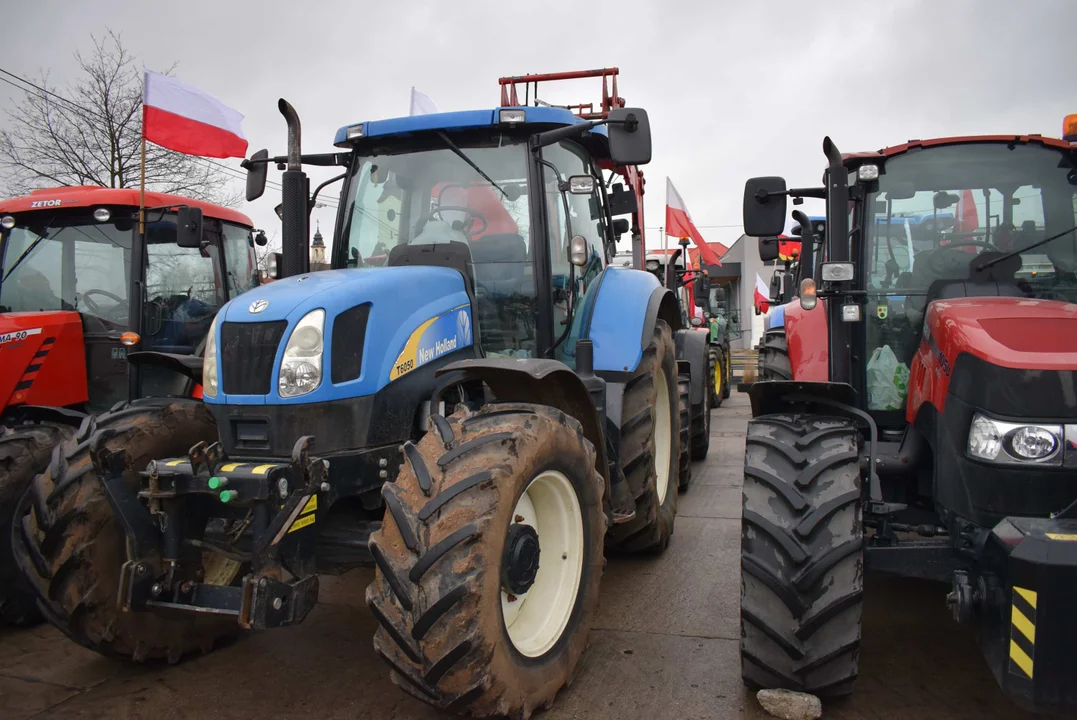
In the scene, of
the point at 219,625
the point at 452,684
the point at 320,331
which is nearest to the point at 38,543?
the point at 219,625

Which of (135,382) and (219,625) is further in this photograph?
(135,382)

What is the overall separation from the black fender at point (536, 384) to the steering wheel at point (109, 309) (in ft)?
11.8

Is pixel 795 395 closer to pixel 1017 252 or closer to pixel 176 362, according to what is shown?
pixel 1017 252

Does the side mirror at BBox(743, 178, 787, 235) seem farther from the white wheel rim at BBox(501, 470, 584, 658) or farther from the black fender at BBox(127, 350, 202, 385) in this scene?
the black fender at BBox(127, 350, 202, 385)

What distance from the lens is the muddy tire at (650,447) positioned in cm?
432

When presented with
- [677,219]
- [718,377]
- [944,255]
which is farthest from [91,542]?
[718,377]

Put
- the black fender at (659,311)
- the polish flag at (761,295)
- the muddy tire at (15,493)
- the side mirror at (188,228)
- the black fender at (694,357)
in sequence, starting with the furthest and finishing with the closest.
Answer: the polish flag at (761,295) < the black fender at (694,357) < the side mirror at (188,228) < the black fender at (659,311) < the muddy tire at (15,493)

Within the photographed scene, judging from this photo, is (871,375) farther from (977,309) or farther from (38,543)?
(38,543)

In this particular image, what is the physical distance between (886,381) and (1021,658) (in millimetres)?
1850

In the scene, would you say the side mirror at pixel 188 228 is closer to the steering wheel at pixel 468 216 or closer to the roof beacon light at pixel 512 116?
the steering wheel at pixel 468 216

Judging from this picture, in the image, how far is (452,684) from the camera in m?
2.58

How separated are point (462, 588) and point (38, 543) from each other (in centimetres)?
203

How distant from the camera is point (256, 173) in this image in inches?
171

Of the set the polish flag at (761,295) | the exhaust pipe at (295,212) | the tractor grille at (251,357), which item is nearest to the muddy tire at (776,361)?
the exhaust pipe at (295,212)
